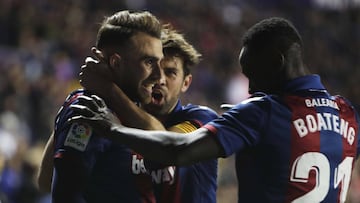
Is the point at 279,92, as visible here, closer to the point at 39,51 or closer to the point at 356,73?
the point at 39,51

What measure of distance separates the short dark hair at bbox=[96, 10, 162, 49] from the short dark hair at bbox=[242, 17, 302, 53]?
522 mm

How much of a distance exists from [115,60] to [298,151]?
911mm

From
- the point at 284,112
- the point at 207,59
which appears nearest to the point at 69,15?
the point at 207,59

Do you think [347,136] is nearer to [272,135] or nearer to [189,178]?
[272,135]

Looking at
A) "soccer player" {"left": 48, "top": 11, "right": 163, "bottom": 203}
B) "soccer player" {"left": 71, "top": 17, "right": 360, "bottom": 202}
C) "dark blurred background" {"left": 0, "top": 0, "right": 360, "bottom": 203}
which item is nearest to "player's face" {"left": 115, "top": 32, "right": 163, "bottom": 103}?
"soccer player" {"left": 48, "top": 11, "right": 163, "bottom": 203}

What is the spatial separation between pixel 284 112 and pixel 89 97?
799mm

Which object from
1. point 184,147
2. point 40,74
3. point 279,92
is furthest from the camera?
point 40,74

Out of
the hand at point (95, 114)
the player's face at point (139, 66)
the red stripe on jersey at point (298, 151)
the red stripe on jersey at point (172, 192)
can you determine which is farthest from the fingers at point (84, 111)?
the red stripe on jersey at point (298, 151)

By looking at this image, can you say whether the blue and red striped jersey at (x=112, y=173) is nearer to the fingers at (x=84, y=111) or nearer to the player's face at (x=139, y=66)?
the fingers at (x=84, y=111)

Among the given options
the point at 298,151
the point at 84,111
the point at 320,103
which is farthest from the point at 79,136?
the point at 320,103

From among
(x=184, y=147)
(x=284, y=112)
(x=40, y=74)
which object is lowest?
(x=40, y=74)

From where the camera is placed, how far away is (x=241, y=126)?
3143mm

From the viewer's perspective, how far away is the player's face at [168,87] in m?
4.08

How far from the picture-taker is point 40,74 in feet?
34.1
